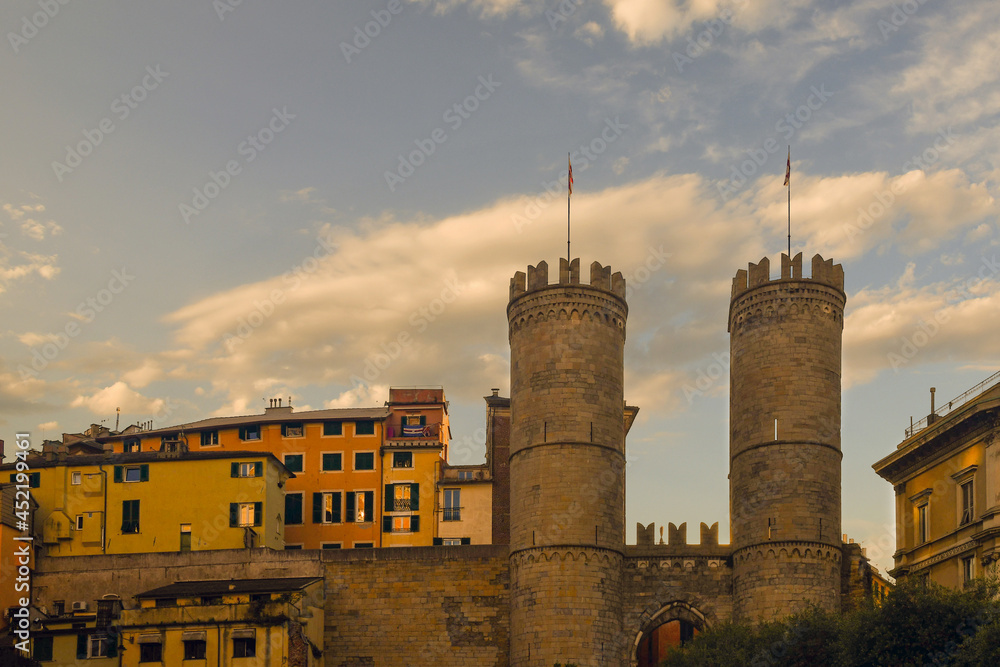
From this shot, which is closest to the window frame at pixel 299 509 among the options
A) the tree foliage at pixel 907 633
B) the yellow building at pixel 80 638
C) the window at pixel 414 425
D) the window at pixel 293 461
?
the window at pixel 293 461

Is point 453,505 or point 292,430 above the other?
point 292,430

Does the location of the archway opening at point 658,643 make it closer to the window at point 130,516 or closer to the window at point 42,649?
the window at point 130,516

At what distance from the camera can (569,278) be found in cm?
6462

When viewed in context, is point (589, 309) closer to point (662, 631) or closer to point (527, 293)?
point (527, 293)

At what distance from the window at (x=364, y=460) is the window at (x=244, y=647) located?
2150cm

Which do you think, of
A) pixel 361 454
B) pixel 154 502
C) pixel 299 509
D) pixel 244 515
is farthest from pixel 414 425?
pixel 154 502

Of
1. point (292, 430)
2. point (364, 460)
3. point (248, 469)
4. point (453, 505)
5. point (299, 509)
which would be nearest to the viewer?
point (248, 469)

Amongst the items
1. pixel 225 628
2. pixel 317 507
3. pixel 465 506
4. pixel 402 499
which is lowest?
pixel 225 628

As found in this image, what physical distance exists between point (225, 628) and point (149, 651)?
12.1ft

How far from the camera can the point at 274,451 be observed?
81.6 meters

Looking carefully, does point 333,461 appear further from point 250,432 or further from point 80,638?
point 80,638

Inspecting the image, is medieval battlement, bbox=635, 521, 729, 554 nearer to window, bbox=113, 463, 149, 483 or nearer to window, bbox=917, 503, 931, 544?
window, bbox=917, 503, 931, 544

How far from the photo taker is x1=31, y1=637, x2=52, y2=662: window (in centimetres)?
6382

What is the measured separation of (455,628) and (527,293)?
610 inches
